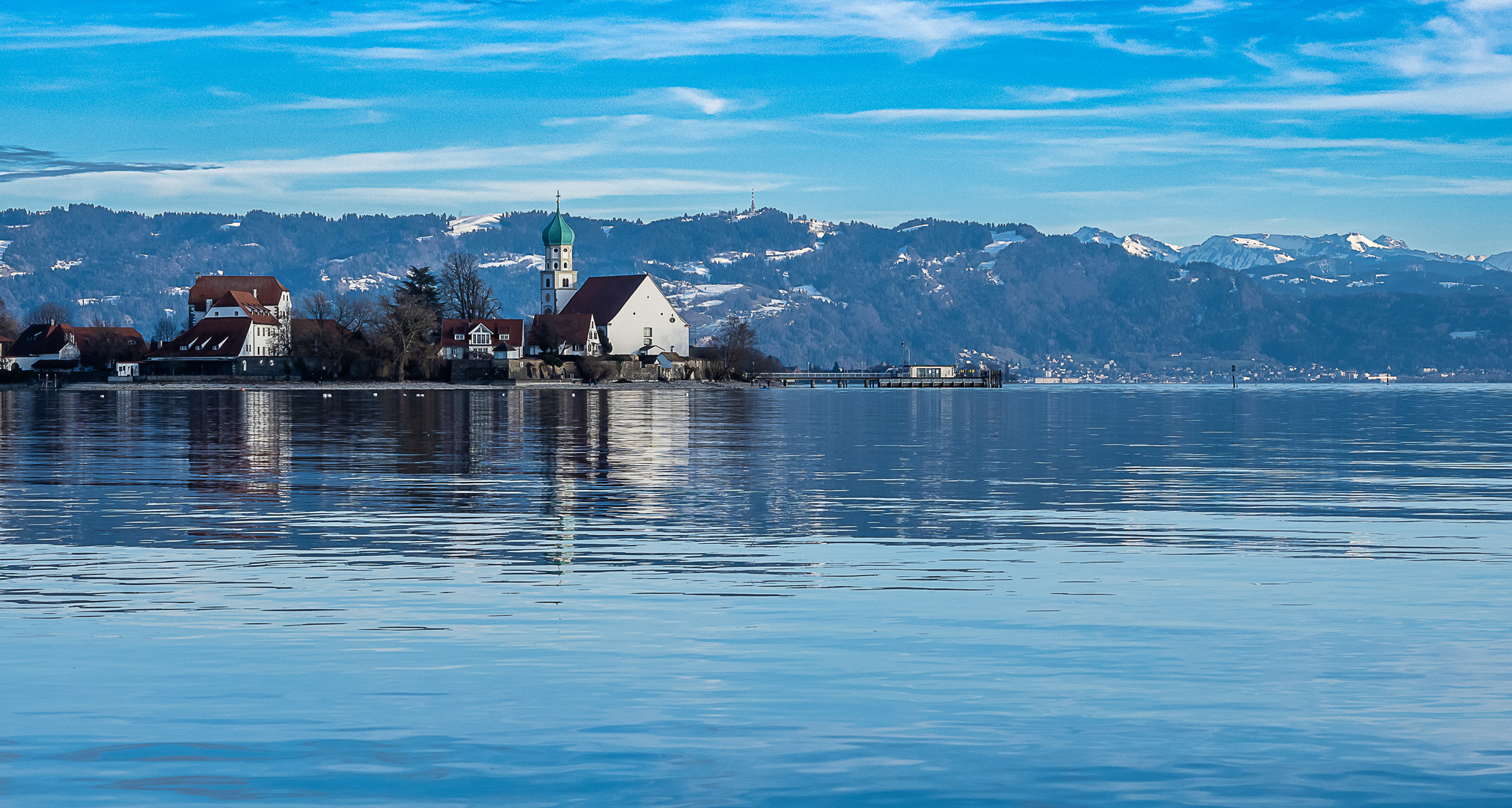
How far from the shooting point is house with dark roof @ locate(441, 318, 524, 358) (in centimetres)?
19038

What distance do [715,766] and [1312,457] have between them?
39.3m

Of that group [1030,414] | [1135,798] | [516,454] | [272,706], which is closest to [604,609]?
[272,706]

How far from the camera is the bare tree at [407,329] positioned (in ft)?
569

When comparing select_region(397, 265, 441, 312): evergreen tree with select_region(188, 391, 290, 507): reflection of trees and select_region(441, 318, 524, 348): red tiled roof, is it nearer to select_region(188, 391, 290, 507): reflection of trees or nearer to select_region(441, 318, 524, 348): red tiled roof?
select_region(441, 318, 524, 348): red tiled roof

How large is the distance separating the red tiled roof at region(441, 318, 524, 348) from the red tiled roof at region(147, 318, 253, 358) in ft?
82.6

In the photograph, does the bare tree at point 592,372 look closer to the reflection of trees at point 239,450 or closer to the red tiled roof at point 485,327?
the red tiled roof at point 485,327

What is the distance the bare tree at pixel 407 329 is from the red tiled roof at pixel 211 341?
24.7 metres

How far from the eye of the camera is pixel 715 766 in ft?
31.7

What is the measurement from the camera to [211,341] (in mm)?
191625

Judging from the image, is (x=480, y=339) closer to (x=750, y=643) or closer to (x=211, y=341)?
(x=211, y=341)

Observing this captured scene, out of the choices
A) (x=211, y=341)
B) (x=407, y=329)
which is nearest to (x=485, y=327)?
(x=407, y=329)

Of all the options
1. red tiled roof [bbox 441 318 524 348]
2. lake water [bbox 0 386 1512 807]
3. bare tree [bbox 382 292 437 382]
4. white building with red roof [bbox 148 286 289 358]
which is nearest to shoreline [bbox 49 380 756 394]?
bare tree [bbox 382 292 437 382]

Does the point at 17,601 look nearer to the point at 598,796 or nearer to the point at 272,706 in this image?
the point at 272,706

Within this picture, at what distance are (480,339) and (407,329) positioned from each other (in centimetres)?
1861
